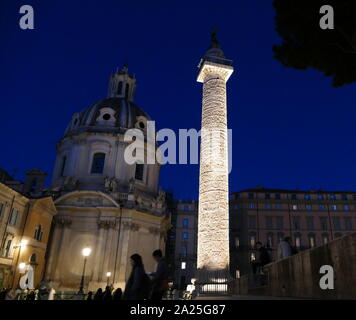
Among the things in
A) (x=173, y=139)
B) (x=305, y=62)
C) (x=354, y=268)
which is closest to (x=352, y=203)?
(x=173, y=139)

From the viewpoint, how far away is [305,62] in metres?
8.11

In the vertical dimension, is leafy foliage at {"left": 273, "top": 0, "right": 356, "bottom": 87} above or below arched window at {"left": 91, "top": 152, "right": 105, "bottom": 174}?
below

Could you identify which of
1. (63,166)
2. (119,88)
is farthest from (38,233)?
(119,88)

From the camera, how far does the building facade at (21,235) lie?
64.6 ft

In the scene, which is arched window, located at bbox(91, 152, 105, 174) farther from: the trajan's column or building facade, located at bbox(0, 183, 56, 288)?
the trajan's column

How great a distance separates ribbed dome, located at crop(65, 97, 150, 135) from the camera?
32.4 m

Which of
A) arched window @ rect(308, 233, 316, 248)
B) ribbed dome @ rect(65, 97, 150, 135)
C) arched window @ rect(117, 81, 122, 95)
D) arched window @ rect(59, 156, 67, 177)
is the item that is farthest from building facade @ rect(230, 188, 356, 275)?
arched window @ rect(59, 156, 67, 177)

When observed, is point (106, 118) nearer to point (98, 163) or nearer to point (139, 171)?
point (98, 163)

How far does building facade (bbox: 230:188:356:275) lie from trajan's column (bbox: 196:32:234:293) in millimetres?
24561

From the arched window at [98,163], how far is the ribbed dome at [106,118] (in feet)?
8.18

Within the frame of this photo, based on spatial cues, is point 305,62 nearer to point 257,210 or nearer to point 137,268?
point 137,268

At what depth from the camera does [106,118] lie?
110 feet

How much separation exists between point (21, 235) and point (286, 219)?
31.1 meters
